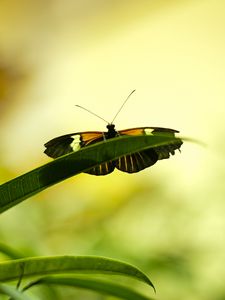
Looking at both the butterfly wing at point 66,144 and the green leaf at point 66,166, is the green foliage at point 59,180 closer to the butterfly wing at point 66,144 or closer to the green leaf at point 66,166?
the green leaf at point 66,166

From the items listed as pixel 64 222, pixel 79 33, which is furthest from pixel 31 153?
pixel 79 33

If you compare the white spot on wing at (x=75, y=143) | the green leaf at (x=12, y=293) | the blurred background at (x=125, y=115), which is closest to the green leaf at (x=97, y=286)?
the green leaf at (x=12, y=293)

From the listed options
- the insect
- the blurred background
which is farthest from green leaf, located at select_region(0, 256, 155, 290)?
the blurred background

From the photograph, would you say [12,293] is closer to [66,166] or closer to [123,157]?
[66,166]

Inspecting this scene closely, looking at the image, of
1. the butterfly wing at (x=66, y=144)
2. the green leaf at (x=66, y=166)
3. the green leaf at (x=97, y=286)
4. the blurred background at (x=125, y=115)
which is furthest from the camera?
the blurred background at (x=125, y=115)

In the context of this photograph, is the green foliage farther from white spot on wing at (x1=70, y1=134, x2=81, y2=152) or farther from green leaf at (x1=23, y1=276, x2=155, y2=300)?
white spot on wing at (x1=70, y1=134, x2=81, y2=152)

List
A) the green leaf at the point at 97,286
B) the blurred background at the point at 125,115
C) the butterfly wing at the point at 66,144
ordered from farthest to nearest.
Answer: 1. the blurred background at the point at 125,115
2. the butterfly wing at the point at 66,144
3. the green leaf at the point at 97,286
